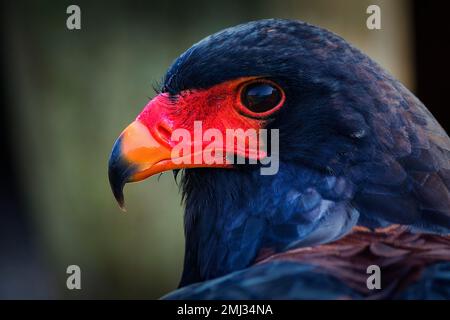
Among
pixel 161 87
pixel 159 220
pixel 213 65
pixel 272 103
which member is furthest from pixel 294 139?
pixel 159 220

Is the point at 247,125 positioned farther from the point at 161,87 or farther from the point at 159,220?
the point at 159,220

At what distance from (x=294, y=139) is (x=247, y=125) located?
139 millimetres

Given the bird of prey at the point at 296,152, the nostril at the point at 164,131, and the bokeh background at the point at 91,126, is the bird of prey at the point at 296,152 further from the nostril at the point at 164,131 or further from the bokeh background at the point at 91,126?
the bokeh background at the point at 91,126

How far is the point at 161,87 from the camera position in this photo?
237cm

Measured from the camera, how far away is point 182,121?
2225 millimetres

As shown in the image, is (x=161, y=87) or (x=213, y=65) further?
(x=161, y=87)

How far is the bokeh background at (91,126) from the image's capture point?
16.5 feet

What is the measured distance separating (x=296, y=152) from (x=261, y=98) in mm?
177

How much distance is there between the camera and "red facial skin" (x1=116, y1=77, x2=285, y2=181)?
2146mm

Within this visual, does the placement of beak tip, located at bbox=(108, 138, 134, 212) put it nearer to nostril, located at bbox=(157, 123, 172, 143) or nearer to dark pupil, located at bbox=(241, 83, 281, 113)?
nostril, located at bbox=(157, 123, 172, 143)

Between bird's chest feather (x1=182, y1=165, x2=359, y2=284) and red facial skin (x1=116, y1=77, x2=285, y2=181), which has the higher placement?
red facial skin (x1=116, y1=77, x2=285, y2=181)

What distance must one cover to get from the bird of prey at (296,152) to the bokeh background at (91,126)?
111 inches

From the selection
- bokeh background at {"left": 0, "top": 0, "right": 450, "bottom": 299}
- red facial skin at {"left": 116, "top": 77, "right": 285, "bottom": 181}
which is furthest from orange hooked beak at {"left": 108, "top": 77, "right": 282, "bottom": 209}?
bokeh background at {"left": 0, "top": 0, "right": 450, "bottom": 299}

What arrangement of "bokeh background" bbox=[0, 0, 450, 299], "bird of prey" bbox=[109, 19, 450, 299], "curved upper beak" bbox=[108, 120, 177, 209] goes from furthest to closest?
"bokeh background" bbox=[0, 0, 450, 299] → "curved upper beak" bbox=[108, 120, 177, 209] → "bird of prey" bbox=[109, 19, 450, 299]
